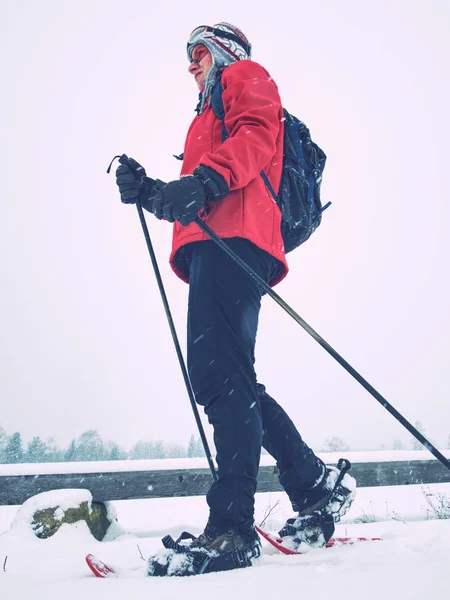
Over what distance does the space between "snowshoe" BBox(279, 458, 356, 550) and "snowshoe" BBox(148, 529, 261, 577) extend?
14.9 inches

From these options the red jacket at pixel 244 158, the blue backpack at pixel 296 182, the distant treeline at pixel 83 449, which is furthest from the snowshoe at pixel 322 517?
the distant treeline at pixel 83 449

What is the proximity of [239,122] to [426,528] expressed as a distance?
219 centimetres

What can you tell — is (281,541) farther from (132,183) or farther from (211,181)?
(132,183)

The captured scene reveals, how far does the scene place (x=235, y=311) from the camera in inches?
64.9

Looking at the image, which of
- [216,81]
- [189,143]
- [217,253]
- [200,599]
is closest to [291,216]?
[217,253]

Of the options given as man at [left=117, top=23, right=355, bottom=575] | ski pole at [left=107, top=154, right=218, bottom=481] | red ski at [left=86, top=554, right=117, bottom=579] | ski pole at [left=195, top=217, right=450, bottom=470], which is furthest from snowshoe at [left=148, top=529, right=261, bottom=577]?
ski pole at [left=195, top=217, right=450, bottom=470]

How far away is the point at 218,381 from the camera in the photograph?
1.57m

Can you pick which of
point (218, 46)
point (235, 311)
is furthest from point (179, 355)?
point (218, 46)

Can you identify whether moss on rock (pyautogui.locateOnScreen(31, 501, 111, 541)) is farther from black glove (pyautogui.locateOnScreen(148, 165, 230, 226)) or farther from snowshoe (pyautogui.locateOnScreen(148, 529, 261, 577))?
black glove (pyautogui.locateOnScreen(148, 165, 230, 226))

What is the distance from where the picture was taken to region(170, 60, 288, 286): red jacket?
171 cm

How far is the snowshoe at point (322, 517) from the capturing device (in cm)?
170

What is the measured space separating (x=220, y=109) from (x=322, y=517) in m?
2.05

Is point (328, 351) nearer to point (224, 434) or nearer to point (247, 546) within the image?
point (224, 434)

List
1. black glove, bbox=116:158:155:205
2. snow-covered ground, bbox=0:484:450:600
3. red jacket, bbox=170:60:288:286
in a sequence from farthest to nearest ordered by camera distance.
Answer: black glove, bbox=116:158:155:205, red jacket, bbox=170:60:288:286, snow-covered ground, bbox=0:484:450:600
